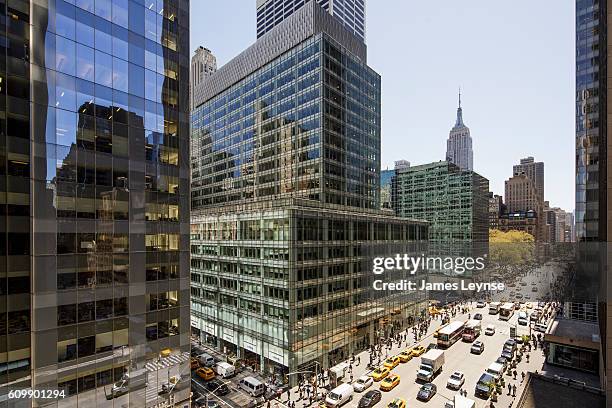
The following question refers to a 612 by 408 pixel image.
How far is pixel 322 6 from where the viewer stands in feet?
465

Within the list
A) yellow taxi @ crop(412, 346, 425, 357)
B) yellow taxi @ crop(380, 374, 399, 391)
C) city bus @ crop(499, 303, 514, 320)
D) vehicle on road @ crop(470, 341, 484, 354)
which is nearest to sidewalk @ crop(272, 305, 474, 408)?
yellow taxi @ crop(412, 346, 425, 357)

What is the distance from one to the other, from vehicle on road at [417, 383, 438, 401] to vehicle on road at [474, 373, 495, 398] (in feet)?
13.7

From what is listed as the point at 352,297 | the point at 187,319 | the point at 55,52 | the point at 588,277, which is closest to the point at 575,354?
the point at 588,277

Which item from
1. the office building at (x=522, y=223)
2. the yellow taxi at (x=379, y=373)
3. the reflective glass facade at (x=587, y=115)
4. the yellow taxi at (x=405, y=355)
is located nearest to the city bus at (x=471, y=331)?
the yellow taxi at (x=405, y=355)

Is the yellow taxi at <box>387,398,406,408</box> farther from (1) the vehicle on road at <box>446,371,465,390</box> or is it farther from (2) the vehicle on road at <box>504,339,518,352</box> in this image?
(2) the vehicle on road at <box>504,339,518,352</box>

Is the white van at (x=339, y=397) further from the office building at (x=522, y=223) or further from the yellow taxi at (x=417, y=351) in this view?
the office building at (x=522, y=223)

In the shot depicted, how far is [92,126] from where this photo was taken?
24.6 meters

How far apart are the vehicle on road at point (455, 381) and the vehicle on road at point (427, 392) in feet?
6.31

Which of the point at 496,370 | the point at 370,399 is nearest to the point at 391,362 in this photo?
the point at 370,399

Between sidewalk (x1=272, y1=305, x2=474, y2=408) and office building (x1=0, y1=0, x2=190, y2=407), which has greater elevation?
office building (x1=0, y1=0, x2=190, y2=407)

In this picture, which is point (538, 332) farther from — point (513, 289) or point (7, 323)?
point (7, 323)

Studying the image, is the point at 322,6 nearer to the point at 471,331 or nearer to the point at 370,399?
the point at 471,331

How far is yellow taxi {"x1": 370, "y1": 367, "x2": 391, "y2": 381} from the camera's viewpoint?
39781mm

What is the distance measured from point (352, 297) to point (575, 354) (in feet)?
91.9
